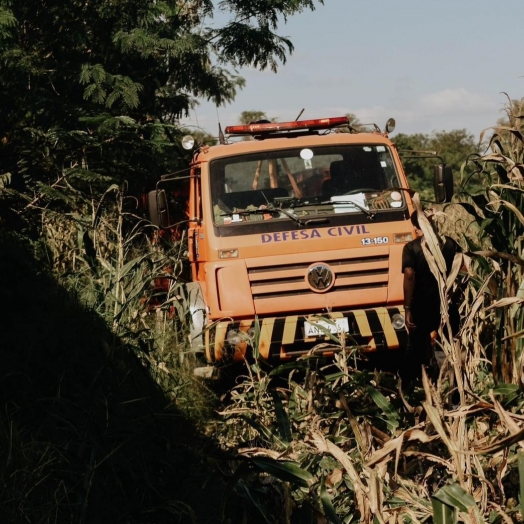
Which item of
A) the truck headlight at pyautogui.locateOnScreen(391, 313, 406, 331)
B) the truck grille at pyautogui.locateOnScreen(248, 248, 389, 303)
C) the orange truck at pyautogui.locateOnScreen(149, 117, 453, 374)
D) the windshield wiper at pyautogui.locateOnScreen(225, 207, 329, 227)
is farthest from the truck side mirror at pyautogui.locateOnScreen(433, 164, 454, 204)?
the truck headlight at pyautogui.locateOnScreen(391, 313, 406, 331)

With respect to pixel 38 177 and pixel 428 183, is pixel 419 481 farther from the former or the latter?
pixel 428 183

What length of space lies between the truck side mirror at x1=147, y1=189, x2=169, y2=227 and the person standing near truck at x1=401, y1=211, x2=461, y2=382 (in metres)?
2.66

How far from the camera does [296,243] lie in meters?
8.46

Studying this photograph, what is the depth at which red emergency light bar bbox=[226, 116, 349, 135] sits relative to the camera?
9.72 metres

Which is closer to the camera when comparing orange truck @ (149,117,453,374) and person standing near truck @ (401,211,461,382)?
person standing near truck @ (401,211,461,382)

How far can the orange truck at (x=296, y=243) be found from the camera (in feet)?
26.8

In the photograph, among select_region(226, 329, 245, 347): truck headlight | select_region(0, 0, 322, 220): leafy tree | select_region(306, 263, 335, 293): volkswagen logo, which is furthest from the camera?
select_region(0, 0, 322, 220): leafy tree

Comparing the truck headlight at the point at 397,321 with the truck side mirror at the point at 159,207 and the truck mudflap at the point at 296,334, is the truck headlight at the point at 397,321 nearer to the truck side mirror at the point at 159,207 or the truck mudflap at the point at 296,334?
the truck mudflap at the point at 296,334

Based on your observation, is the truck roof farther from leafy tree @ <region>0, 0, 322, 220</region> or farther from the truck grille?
leafy tree @ <region>0, 0, 322, 220</region>

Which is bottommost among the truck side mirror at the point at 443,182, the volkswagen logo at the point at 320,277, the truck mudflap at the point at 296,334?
the truck mudflap at the point at 296,334

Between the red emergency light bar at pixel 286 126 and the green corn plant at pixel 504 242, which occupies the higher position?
the red emergency light bar at pixel 286 126

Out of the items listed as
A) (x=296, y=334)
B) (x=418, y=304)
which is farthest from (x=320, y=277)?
(x=418, y=304)

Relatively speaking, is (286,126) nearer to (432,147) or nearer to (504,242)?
(504,242)

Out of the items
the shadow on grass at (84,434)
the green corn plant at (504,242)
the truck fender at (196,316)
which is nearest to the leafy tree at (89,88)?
the truck fender at (196,316)
